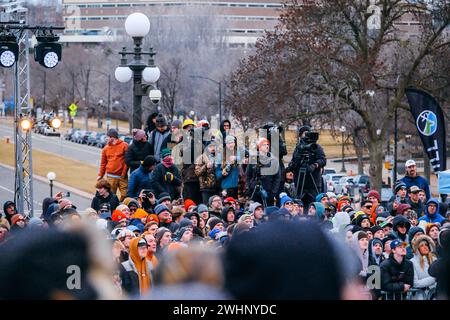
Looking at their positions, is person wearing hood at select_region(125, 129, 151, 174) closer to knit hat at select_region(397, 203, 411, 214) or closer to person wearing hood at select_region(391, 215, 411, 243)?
knit hat at select_region(397, 203, 411, 214)

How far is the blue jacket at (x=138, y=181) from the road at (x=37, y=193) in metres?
20.7

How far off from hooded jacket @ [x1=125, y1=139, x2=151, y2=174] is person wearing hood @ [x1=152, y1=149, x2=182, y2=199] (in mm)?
475

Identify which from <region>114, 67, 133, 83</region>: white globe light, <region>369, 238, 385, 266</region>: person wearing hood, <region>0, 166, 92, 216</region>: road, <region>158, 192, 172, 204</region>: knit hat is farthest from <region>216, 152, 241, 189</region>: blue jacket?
<region>0, 166, 92, 216</region>: road

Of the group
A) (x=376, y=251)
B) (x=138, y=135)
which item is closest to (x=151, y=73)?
(x=138, y=135)

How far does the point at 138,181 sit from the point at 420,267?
6.45 meters

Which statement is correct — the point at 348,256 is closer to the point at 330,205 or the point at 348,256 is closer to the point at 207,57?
the point at 330,205

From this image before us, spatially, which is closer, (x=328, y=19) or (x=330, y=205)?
(x=330, y=205)

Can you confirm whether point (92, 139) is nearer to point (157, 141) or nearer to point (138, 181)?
point (157, 141)

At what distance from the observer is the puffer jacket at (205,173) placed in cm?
1661

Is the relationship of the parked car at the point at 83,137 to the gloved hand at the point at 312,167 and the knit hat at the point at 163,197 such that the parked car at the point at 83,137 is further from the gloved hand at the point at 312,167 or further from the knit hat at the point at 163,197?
the knit hat at the point at 163,197

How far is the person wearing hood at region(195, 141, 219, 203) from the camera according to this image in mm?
A: 16609

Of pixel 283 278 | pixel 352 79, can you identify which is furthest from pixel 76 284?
pixel 352 79
